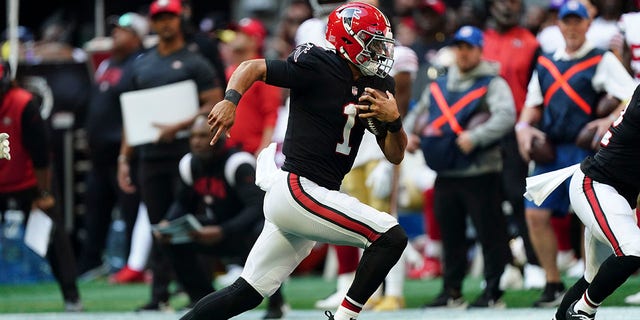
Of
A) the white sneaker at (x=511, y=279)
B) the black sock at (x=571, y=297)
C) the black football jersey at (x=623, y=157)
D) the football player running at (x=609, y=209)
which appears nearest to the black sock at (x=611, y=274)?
the football player running at (x=609, y=209)

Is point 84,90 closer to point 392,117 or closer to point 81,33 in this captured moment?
A: point 81,33

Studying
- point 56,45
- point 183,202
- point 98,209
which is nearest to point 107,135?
point 98,209

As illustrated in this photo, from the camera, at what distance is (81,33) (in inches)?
749

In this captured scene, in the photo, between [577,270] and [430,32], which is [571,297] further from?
[430,32]

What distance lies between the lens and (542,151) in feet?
30.8

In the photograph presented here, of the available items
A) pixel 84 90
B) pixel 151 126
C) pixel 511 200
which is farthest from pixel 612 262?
pixel 84 90

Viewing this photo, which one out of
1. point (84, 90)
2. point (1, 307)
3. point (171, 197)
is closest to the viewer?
point (171, 197)

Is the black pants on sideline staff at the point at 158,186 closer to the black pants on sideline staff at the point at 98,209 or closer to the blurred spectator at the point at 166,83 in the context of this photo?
the blurred spectator at the point at 166,83

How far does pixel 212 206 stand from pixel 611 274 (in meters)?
3.65

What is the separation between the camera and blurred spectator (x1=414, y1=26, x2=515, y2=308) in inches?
377

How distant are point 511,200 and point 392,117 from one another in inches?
170

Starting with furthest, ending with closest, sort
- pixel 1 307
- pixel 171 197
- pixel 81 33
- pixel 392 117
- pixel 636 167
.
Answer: pixel 81 33, pixel 1 307, pixel 171 197, pixel 636 167, pixel 392 117

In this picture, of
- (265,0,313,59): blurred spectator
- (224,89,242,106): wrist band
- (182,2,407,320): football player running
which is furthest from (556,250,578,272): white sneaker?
(224,89,242,106): wrist band

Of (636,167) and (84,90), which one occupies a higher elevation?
(636,167)
